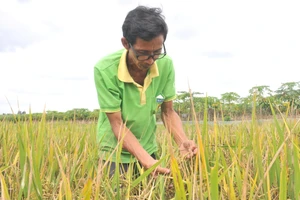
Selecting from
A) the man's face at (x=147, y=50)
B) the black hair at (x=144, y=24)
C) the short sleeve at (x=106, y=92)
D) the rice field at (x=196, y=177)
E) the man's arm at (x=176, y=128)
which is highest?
the black hair at (x=144, y=24)

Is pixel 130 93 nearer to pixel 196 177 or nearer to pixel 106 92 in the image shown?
pixel 106 92

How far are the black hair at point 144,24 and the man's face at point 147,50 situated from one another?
2 cm

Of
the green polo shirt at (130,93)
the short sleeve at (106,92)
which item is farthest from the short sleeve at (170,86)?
the short sleeve at (106,92)

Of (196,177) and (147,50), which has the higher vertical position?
(147,50)

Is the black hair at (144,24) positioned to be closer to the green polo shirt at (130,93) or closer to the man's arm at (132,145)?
the green polo shirt at (130,93)

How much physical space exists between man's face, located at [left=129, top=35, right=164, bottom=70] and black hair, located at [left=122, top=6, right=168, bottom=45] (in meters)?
0.02

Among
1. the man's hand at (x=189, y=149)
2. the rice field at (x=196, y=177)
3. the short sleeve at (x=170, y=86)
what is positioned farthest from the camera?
the short sleeve at (x=170, y=86)

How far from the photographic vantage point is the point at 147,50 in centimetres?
151

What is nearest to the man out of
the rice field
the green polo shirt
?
the green polo shirt

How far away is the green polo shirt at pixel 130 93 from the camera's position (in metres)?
1.68

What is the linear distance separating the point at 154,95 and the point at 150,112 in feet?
0.30

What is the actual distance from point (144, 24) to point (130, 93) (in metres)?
0.40

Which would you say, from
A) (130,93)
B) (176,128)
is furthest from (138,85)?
(176,128)

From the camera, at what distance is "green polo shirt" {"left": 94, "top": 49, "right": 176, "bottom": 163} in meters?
1.68
